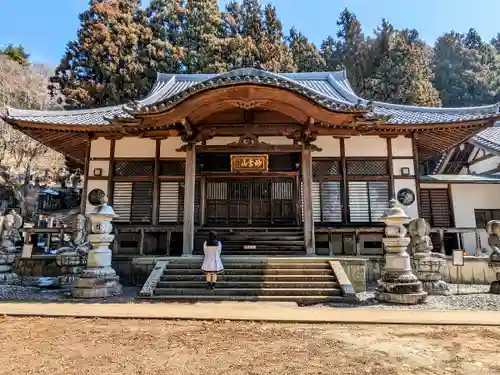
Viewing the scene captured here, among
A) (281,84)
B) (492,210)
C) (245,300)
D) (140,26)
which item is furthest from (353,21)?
(245,300)

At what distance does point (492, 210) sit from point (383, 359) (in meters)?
12.1

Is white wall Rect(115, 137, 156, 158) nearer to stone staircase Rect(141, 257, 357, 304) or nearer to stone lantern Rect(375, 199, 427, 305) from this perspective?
stone staircase Rect(141, 257, 357, 304)

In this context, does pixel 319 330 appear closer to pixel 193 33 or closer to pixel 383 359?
pixel 383 359

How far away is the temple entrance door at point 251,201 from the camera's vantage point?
12.0 m

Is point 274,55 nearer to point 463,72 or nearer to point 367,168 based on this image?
point 367,168

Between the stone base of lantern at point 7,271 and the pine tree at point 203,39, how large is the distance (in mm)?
20166

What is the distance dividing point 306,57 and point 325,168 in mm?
26995

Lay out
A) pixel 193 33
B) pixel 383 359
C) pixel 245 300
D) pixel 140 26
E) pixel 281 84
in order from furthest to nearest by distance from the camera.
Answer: pixel 193 33
pixel 140 26
pixel 281 84
pixel 245 300
pixel 383 359

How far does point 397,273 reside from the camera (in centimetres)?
702

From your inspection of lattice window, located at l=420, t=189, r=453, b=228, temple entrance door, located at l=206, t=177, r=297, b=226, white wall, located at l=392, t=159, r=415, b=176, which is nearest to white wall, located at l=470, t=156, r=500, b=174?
Answer: lattice window, located at l=420, t=189, r=453, b=228

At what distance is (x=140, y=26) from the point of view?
24.9m

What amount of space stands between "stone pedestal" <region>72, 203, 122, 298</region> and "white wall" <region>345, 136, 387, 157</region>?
8268mm

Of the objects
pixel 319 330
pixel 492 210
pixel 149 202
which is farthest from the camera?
pixel 492 210

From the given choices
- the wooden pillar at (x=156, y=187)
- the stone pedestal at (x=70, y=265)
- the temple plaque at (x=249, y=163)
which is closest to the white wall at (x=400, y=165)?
the temple plaque at (x=249, y=163)
